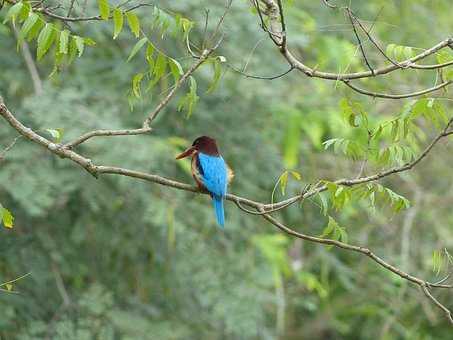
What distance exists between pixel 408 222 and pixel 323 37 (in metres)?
1.95

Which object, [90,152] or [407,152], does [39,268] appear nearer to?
[90,152]

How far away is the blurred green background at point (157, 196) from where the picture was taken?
5531mm

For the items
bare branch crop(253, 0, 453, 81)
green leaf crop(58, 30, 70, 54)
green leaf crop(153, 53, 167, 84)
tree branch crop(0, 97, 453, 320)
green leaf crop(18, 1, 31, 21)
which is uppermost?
bare branch crop(253, 0, 453, 81)

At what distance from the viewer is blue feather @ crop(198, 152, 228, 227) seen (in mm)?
4172

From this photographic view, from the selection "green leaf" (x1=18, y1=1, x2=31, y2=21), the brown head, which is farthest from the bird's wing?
"green leaf" (x1=18, y1=1, x2=31, y2=21)

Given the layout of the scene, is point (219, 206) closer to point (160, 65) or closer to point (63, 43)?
point (160, 65)

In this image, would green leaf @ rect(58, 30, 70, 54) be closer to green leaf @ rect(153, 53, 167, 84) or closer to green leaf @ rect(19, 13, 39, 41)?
green leaf @ rect(19, 13, 39, 41)

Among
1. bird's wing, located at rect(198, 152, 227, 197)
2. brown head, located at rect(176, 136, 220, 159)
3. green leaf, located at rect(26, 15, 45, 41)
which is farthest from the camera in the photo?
brown head, located at rect(176, 136, 220, 159)

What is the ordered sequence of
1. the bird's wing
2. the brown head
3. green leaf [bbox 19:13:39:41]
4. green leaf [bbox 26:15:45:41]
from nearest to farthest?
green leaf [bbox 19:13:39:41] → green leaf [bbox 26:15:45:41] → the bird's wing → the brown head

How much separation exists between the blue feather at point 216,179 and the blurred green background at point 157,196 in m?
1.08

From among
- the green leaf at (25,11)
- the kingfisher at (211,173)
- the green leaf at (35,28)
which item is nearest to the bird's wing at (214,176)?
the kingfisher at (211,173)

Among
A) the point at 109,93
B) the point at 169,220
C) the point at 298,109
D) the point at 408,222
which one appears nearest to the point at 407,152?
the point at 169,220

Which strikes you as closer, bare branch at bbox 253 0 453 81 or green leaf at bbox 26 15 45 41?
green leaf at bbox 26 15 45 41

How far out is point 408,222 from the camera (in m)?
7.94
